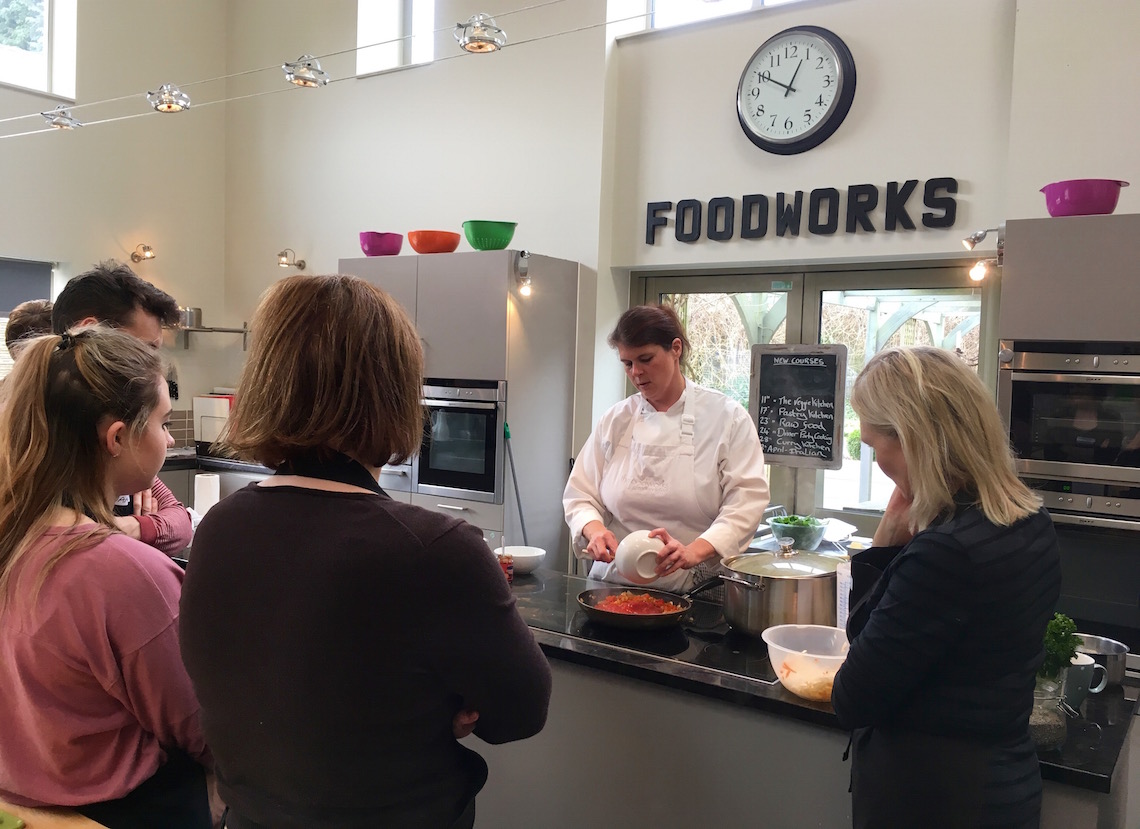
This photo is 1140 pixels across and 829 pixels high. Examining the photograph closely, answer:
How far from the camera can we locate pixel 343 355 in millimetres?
1118

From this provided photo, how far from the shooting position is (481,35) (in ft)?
7.84

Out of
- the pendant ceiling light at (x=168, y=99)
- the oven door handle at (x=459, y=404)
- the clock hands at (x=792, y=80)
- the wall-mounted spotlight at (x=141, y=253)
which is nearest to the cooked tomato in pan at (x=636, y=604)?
the oven door handle at (x=459, y=404)

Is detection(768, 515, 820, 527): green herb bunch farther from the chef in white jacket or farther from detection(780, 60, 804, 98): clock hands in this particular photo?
detection(780, 60, 804, 98): clock hands

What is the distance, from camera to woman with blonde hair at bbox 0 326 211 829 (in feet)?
4.25

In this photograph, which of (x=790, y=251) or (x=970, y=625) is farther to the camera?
(x=790, y=251)

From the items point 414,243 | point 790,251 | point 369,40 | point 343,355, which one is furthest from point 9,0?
point 343,355

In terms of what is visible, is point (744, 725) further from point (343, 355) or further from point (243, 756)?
point (343, 355)

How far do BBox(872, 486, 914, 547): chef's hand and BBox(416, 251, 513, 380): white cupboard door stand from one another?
8.09 ft

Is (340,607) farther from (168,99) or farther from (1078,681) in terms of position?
(168,99)

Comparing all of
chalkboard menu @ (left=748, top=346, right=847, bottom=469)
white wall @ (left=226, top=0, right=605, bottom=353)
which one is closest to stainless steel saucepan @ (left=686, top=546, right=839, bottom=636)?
chalkboard menu @ (left=748, top=346, right=847, bottom=469)

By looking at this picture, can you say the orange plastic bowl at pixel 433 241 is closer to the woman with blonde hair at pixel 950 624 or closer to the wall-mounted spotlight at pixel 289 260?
the wall-mounted spotlight at pixel 289 260

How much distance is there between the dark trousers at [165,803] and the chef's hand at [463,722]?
1.90 feet

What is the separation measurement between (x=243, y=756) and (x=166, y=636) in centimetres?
29

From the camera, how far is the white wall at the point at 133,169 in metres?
4.98
